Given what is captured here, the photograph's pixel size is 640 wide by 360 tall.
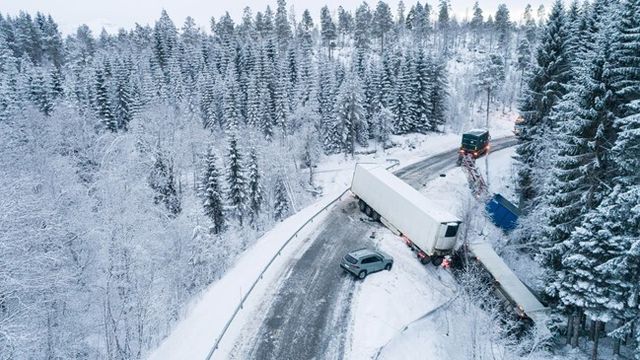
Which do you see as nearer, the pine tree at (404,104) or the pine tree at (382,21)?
the pine tree at (404,104)

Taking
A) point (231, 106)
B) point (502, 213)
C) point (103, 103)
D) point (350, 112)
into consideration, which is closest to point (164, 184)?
point (231, 106)

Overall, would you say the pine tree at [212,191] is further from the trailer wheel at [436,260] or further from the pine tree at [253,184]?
the trailer wheel at [436,260]

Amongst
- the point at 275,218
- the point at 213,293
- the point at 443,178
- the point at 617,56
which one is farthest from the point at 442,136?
the point at 213,293

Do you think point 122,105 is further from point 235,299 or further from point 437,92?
point 235,299

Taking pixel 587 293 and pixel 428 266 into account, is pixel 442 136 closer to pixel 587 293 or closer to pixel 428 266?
pixel 428 266

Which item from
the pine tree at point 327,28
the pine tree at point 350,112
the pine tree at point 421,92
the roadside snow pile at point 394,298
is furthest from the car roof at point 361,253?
the pine tree at point 327,28

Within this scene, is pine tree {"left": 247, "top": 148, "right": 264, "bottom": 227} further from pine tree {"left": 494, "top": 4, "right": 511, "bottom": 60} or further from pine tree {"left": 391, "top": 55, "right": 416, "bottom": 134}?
pine tree {"left": 494, "top": 4, "right": 511, "bottom": 60}
